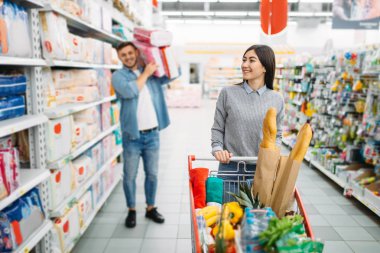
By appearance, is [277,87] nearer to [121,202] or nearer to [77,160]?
[121,202]

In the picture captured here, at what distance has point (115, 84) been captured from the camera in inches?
114

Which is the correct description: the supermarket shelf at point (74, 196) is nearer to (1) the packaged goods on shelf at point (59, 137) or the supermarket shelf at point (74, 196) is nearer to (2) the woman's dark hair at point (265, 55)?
(1) the packaged goods on shelf at point (59, 137)

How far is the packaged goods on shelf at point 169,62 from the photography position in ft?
9.82

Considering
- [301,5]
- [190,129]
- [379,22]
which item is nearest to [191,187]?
[379,22]

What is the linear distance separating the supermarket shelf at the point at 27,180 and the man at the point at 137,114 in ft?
2.93

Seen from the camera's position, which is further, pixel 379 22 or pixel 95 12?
pixel 379 22

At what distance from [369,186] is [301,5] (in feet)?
39.3

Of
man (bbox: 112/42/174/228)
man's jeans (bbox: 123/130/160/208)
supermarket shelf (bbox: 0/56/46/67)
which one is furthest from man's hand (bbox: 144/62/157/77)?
supermarket shelf (bbox: 0/56/46/67)

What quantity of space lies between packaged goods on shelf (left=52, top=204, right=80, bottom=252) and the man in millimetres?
585

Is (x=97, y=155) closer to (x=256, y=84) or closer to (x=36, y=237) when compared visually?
(x=36, y=237)

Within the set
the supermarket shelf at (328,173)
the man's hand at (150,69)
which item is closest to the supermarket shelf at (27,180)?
the man's hand at (150,69)

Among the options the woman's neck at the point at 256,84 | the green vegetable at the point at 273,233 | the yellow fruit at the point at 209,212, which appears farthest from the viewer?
the woman's neck at the point at 256,84

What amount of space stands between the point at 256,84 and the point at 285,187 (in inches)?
32.8

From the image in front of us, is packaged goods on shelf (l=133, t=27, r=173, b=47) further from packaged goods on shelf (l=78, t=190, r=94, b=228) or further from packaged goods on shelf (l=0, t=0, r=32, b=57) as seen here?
packaged goods on shelf (l=78, t=190, r=94, b=228)
